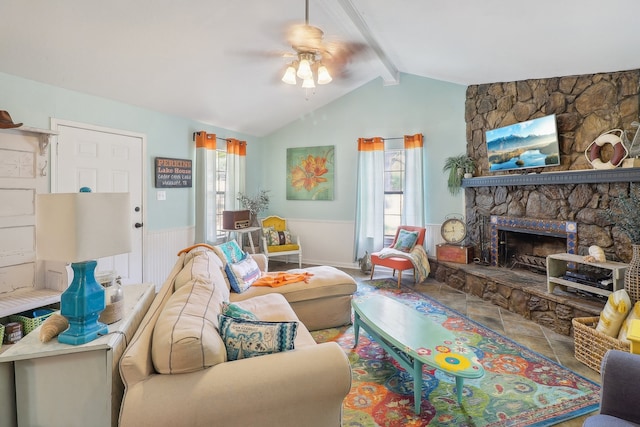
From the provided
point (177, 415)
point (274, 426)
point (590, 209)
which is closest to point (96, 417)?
point (177, 415)

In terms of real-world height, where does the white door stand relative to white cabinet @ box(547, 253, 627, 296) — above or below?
above

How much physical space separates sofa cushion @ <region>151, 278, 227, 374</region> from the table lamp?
0.26 m

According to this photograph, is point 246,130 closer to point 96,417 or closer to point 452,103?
point 452,103

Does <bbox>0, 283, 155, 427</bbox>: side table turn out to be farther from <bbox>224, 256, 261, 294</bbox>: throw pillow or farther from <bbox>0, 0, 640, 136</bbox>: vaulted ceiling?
<bbox>0, 0, 640, 136</bbox>: vaulted ceiling

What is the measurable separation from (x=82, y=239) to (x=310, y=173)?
16.1 feet

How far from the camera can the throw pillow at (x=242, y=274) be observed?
2959mm

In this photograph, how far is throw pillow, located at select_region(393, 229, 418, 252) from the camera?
15.8 ft

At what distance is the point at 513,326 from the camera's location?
3.26m

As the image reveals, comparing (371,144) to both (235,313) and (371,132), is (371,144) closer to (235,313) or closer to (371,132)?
(371,132)

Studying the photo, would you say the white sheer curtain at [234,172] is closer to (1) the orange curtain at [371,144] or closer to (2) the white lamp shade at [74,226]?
(1) the orange curtain at [371,144]

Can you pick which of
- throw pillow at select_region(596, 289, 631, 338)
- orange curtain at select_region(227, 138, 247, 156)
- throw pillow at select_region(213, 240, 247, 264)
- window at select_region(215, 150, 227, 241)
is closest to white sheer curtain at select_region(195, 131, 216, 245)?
window at select_region(215, 150, 227, 241)

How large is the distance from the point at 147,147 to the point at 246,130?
2018mm

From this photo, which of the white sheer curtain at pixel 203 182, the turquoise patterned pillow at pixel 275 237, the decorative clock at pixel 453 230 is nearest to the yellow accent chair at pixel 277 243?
the turquoise patterned pillow at pixel 275 237

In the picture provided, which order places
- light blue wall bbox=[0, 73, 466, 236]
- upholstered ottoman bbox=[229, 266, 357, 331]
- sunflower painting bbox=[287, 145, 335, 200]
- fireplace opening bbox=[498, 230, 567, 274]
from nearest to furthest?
upholstered ottoman bbox=[229, 266, 357, 331] < light blue wall bbox=[0, 73, 466, 236] < fireplace opening bbox=[498, 230, 567, 274] < sunflower painting bbox=[287, 145, 335, 200]
